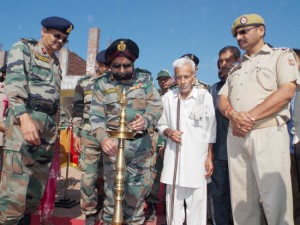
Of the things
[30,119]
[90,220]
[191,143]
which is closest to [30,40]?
[30,119]

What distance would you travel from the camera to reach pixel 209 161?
3109mm

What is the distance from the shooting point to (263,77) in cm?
265

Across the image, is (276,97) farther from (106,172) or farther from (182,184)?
(106,172)

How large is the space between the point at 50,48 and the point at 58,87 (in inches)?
18.6

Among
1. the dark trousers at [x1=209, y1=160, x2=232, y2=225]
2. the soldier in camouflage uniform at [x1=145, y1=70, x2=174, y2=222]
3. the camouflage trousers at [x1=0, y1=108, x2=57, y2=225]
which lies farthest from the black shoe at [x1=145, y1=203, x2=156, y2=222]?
the camouflage trousers at [x1=0, y1=108, x2=57, y2=225]

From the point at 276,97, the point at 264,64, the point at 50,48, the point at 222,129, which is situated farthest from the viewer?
the point at 222,129

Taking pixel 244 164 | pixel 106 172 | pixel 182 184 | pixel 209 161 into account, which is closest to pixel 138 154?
pixel 106 172

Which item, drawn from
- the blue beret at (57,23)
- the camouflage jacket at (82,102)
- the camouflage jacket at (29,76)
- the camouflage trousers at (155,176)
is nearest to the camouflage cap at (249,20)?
the blue beret at (57,23)

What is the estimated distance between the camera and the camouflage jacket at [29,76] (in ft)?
8.92

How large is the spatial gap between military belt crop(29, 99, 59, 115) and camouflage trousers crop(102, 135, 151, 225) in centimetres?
88

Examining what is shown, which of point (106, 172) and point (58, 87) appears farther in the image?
point (58, 87)

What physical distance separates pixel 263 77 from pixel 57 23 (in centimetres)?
235

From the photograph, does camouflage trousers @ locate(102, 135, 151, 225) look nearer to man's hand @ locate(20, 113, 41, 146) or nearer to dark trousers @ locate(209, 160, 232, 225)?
man's hand @ locate(20, 113, 41, 146)

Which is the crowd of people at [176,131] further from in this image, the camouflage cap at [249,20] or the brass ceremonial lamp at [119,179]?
the brass ceremonial lamp at [119,179]
